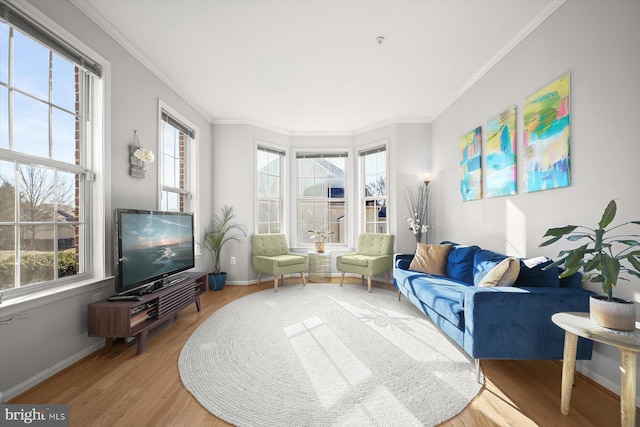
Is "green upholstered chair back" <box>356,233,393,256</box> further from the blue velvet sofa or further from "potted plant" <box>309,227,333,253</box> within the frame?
the blue velvet sofa

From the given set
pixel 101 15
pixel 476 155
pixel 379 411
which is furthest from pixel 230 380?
pixel 476 155

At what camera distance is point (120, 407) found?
1619 mm

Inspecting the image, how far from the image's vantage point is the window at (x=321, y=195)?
5316 millimetres

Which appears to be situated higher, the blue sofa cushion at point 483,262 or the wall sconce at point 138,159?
the wall sconce at point 138,159

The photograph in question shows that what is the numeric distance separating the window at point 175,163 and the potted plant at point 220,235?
1.83 feet

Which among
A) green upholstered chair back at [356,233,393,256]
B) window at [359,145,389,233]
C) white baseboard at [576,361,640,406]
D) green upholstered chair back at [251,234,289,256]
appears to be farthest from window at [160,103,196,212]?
white baseboard at [576,361,640,406]

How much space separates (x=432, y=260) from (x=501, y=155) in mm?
1364

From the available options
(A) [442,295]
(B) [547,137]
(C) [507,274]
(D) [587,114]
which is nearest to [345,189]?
(A) [442,295]

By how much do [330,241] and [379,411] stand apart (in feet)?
12.6

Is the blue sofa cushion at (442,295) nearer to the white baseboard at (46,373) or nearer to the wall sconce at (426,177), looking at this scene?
the wall sconce at (426,177)

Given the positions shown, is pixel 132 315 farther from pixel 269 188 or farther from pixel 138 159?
pixel 269 188

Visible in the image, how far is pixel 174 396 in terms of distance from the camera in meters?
1.72

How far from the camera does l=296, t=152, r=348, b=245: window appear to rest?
209 inches

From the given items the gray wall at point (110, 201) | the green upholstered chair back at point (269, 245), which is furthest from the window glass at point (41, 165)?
the green upholstered chair back at point (269, 245)
